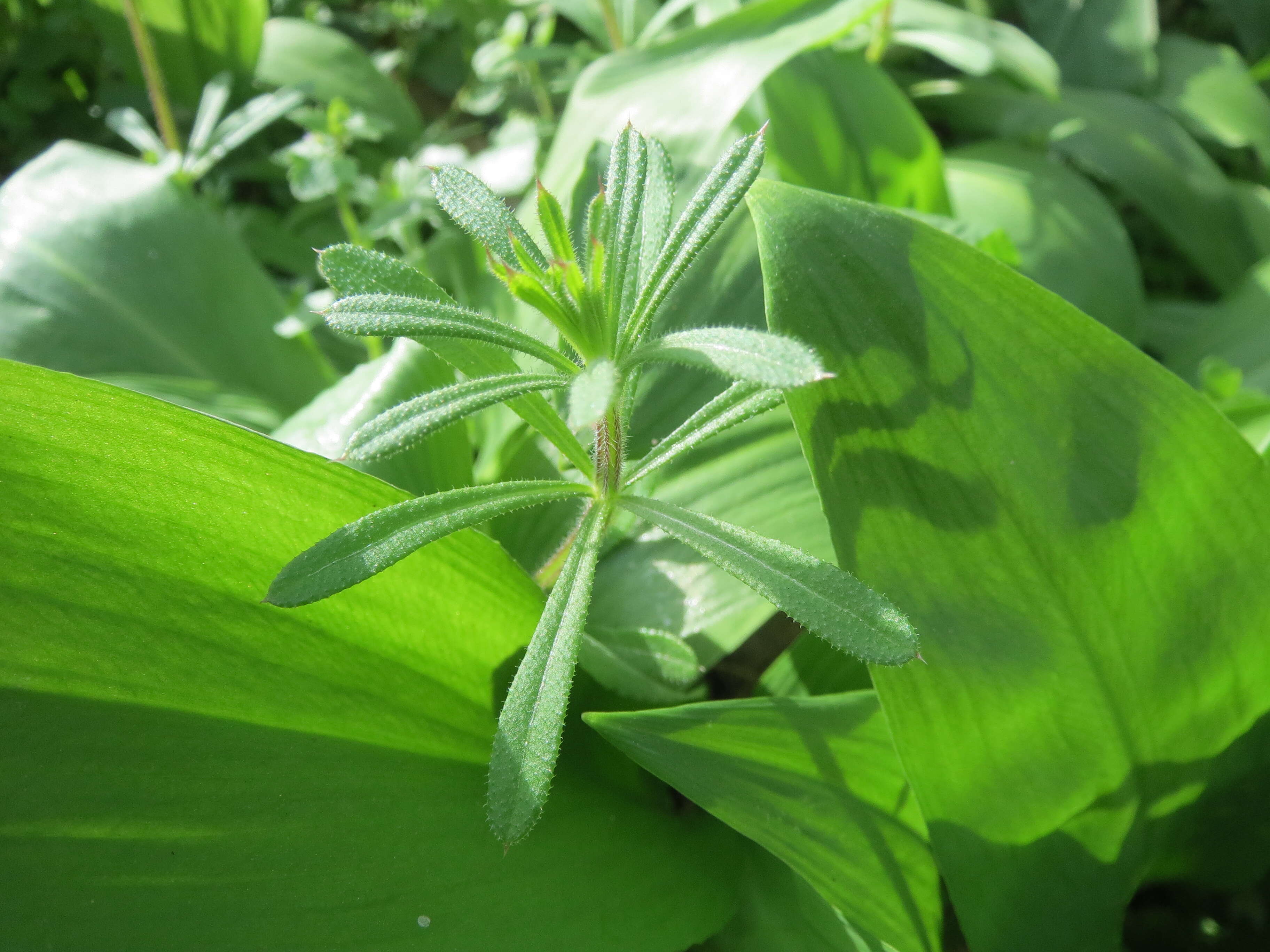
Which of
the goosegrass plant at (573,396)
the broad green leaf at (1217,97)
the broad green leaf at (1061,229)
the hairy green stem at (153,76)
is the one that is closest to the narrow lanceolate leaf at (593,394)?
the goosegrass plant at (573,396)

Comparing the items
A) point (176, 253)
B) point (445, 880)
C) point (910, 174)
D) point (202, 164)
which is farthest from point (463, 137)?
point (445, 880)

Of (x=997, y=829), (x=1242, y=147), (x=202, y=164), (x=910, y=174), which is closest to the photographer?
(x=997, y=829)

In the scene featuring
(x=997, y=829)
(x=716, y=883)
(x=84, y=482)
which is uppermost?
(x=84, y=482)

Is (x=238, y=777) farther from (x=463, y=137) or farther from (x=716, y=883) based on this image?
(x=463, y=137)

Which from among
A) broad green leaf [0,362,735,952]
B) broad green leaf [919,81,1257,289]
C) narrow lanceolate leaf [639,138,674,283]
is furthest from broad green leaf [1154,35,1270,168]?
broad green leaf [0,362,735,952]

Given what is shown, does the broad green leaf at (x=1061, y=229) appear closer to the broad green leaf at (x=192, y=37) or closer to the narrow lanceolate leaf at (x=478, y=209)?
the narrow lanceolate leaf at (x=478, y=209)

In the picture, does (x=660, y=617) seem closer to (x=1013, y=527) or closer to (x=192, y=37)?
(x=1013, y=527)

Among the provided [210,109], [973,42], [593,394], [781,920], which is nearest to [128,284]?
[210,109]
